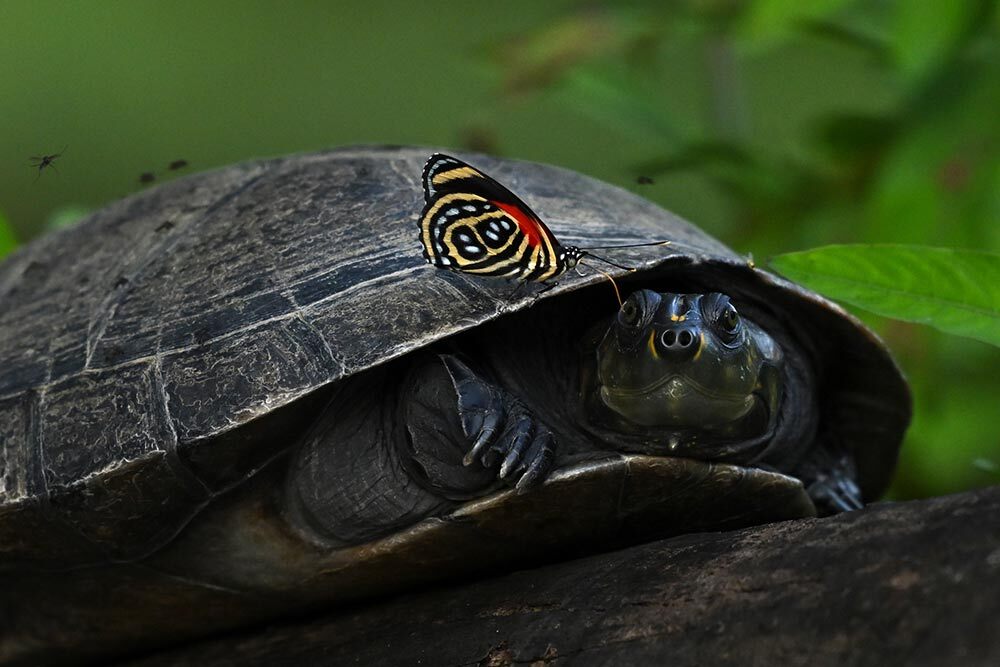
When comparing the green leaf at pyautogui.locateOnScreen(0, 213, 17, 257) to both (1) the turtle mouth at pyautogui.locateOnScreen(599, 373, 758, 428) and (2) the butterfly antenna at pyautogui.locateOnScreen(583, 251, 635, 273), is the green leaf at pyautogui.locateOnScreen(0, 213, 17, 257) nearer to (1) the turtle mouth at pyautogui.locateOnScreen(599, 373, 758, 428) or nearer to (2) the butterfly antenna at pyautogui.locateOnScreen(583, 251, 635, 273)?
(2) the butterfly antenna at pyautogui.locateOnScreen(583, 251, 635, 273)

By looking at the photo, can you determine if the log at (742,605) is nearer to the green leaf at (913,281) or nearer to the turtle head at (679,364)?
the turtle head at (679,364)

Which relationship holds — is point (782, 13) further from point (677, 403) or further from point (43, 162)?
point (43, 162)

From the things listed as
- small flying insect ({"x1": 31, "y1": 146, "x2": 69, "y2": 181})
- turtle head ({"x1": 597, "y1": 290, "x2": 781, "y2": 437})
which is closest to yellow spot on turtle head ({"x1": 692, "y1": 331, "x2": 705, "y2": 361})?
turtle head ({"x1": 597, "y1": 290, "x2": 781, "y2": 437})

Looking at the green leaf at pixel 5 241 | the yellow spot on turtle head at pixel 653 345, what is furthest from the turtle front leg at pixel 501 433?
the green leaf at pixel 5 241

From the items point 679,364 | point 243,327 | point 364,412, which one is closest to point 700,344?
point 679,364

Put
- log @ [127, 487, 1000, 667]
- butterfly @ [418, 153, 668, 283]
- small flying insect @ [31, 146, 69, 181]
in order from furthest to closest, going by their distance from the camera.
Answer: small flying insect @ [31, 146, 69, 181], butterfly @ [418, 153, 668, 283], log @ [127, 487, 1000, 667]

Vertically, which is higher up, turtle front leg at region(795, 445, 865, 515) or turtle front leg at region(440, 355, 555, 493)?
turtle front leg at region(440, 355, 555, 493)

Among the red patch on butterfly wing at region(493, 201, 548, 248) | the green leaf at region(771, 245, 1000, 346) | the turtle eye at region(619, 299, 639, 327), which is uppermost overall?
the red patch on butterfly wing at region(493, 201, 548, 248)
